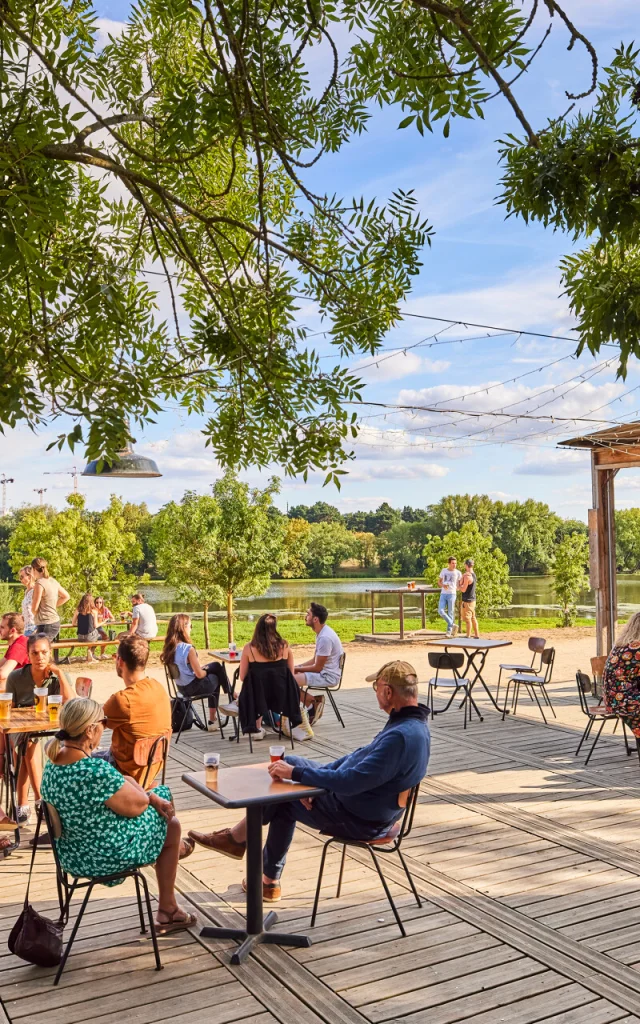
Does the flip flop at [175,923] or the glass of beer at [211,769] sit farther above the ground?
the glass of beer at [211,769]

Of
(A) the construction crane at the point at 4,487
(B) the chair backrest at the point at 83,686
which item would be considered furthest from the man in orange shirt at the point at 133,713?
(A) the construction crane at the point at 4,487

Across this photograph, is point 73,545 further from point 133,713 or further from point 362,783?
point 362,783

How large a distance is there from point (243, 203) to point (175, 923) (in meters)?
3.55

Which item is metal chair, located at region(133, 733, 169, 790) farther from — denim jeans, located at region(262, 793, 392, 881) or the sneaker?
the sneaker

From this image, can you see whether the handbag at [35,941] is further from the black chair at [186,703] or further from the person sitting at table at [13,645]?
the black chair at [186,703]

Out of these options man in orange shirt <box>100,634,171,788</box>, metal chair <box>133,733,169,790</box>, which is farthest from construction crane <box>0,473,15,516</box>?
metal chair <box>133,733,169,790</box>

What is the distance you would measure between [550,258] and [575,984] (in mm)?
2793

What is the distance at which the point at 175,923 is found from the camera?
4.19 meters

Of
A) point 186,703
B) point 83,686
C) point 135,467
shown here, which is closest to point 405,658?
point 186,703

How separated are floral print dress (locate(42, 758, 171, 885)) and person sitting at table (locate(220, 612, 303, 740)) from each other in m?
3.67

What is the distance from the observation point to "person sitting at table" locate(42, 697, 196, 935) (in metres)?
3.68

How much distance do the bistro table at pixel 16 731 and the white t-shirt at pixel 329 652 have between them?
315 centimetres

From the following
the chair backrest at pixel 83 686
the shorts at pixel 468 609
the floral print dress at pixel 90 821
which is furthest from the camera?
the shorts at pixel 468 609

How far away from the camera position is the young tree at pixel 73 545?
19.1 meters
